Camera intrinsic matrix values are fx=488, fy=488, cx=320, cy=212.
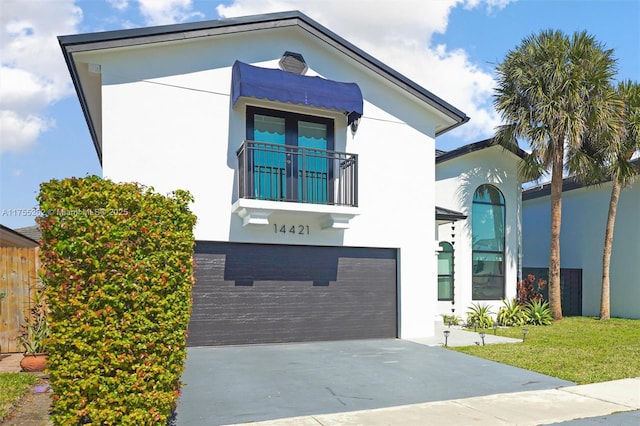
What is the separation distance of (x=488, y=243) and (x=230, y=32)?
37.1 ft

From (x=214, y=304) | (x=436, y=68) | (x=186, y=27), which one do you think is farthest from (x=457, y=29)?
(x=214, y=304)

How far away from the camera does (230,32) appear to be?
10.9 metres

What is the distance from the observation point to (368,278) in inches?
486

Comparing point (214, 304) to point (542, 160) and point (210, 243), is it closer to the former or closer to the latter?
point (210, 243)

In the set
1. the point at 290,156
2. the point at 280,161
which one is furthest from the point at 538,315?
the point at 280,161

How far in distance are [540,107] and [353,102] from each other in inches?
300

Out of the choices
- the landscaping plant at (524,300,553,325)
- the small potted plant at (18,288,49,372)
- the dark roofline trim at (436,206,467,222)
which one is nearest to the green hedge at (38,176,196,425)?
the small potted plant at (18,288,49,372)

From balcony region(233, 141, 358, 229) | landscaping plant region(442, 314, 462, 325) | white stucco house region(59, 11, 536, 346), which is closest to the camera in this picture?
white stucco house region(59, 11, 536, 346)

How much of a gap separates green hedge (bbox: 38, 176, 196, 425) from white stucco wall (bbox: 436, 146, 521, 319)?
12.7 meters

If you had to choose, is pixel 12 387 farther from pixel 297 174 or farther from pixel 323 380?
pixel 297 174

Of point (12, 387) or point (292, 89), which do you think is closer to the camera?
point (12, 387)

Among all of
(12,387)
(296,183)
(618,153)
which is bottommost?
(12,387)

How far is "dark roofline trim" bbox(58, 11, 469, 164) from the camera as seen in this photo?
31.8 feet

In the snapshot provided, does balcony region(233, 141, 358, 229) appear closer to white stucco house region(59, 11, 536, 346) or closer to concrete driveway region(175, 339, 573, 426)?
white stucco house region(59, 11, 536, 346)
